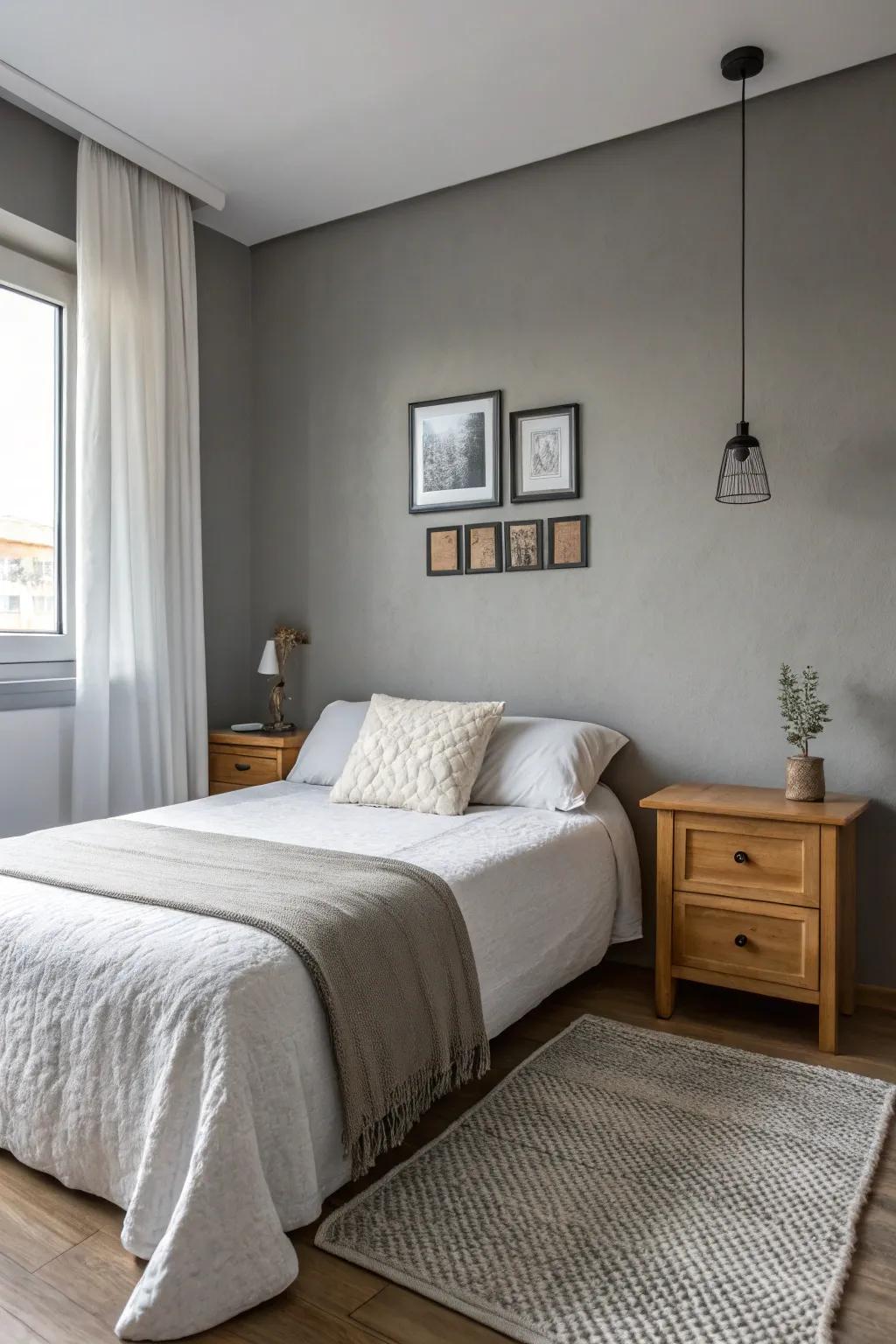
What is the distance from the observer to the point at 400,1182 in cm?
182

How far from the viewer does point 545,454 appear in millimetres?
3328

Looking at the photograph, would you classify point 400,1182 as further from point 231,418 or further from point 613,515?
point 231,418

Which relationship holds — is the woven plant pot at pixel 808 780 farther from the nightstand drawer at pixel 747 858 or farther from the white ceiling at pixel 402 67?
the white ceiling at pixel 402 67

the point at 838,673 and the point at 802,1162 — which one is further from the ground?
the point at 838,673

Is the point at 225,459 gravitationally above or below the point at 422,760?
above

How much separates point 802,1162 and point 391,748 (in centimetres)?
164

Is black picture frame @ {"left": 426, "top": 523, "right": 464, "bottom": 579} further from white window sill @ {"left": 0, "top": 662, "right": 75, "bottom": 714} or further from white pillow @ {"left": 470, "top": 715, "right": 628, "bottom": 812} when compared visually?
white window sill @ {"left": 0, "top": 662, "right": 75, "bottom": 714}

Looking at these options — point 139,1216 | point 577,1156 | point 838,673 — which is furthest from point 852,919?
point 139,1216

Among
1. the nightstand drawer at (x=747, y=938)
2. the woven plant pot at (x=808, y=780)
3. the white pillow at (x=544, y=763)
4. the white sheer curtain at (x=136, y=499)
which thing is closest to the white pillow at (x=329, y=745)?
the white sheer curtain at (x=136, y=499)

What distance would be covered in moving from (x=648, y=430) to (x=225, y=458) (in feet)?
5.89

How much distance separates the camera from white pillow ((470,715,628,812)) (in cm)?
291

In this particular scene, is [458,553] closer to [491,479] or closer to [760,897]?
[491,479]

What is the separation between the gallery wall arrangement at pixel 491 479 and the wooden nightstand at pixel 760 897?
1068mm

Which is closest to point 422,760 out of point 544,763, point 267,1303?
point 544,763
